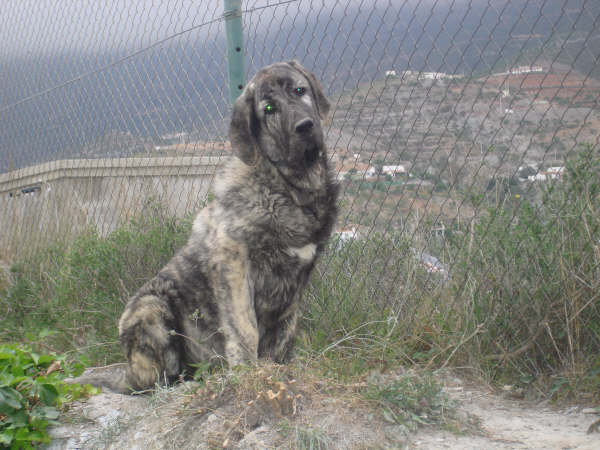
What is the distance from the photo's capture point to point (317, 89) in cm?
342

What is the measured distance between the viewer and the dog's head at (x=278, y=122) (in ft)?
10.1

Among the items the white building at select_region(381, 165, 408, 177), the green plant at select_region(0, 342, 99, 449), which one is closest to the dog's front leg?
the green plant at select_region(0, 342, 99, 449)

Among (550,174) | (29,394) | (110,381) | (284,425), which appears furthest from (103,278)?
(550,174)

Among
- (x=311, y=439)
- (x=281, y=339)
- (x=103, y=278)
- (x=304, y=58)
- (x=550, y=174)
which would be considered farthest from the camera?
(x=103, y=278)

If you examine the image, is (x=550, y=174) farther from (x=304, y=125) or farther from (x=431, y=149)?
(x=304, y=125)

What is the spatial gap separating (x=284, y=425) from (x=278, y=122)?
64.1 inches

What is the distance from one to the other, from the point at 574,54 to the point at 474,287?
58.9 inches

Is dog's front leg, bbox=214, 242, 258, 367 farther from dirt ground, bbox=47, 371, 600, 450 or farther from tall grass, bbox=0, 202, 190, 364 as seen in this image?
tall grass, bbox=0, 202, 190, 364

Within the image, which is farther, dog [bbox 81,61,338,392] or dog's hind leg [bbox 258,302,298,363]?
dog's hind leg [bbox 258,302,298,363]

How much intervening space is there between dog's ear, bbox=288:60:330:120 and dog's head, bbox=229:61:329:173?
2.1 inches

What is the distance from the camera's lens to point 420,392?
268 cm

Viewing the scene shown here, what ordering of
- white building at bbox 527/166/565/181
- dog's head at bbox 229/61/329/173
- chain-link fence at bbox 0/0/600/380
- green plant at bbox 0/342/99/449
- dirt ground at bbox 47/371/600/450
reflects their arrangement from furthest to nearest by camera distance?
1. white building at bbox 527/166/565/181
2. chain-link fence at bbox 0/0/600/380
3. dog's head at bbox 229/61/329/173
4. green plant at bbox 0/342/99/449
5. dirt ground at bbox 47/371/600/450

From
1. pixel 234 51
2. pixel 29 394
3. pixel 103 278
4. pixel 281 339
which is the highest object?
pixel 234 51

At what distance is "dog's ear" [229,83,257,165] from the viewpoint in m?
3.22
